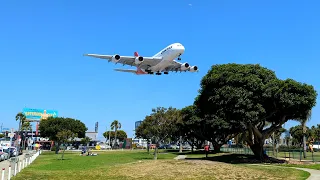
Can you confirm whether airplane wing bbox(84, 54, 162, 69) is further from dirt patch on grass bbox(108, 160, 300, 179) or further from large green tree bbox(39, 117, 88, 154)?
large green tree bbox(39, 117, 88, 154)

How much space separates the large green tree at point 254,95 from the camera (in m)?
32.4

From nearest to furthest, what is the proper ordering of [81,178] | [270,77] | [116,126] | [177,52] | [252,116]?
[81,178], [252,116], [270,77], [177,52], [116,126]

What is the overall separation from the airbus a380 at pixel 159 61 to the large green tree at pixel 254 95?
5395mm

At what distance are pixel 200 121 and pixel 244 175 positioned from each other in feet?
133

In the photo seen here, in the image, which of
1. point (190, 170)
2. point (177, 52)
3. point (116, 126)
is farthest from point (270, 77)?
point (116, 126)

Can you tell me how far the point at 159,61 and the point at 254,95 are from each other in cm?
1334

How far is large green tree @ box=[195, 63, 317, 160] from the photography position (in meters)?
32.4

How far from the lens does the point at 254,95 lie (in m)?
33.2

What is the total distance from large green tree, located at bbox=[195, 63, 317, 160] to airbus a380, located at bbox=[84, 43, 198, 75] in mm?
5395

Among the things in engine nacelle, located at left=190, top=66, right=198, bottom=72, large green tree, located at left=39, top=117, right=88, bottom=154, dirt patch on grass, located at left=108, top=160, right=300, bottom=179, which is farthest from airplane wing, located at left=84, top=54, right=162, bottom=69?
large green tree, located at left=39, top=117, right=88, bottom=154

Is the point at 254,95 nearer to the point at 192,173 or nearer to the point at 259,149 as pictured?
the point at 259,149

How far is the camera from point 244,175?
63.4 ft

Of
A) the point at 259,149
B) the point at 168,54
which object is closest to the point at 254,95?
the point at 259,149

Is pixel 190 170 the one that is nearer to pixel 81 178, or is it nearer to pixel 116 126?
pixel 81 178
